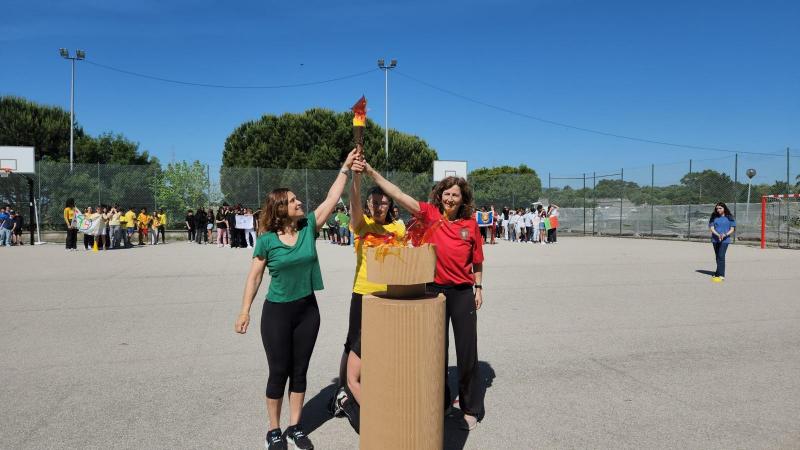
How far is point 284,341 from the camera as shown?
3.54m

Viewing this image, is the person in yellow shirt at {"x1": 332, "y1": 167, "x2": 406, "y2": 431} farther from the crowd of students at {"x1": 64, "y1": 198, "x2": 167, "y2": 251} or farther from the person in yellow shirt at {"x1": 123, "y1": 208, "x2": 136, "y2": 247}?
the person in yellow shirt at {"x1": 123, "y1": 208, "x2": 136, "y2": 247}

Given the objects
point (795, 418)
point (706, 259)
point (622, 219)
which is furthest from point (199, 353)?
point (622, 219)

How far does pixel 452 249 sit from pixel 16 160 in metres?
25.9

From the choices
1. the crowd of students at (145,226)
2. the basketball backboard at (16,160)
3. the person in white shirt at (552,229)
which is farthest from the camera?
the person in white shirt at (552,229)

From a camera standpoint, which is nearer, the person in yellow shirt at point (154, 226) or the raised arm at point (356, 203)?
the raised arm at point (356, 203)

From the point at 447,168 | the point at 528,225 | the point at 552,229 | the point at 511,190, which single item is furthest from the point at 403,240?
the point at 511,190

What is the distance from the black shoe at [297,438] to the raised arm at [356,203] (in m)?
1.46

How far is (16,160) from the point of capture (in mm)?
23281

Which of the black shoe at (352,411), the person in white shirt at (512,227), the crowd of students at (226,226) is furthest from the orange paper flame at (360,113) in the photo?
the person in white shirt at (512,227)

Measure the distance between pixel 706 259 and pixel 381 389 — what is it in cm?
1578

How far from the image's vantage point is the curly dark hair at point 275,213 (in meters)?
3.62

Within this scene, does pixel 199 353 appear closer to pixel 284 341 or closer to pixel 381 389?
pixel 284 341

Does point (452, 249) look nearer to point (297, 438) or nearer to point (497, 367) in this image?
point (297, 438)

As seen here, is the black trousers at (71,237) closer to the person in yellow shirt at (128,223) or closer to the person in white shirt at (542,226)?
the person in yellow shirt at (128,223)
